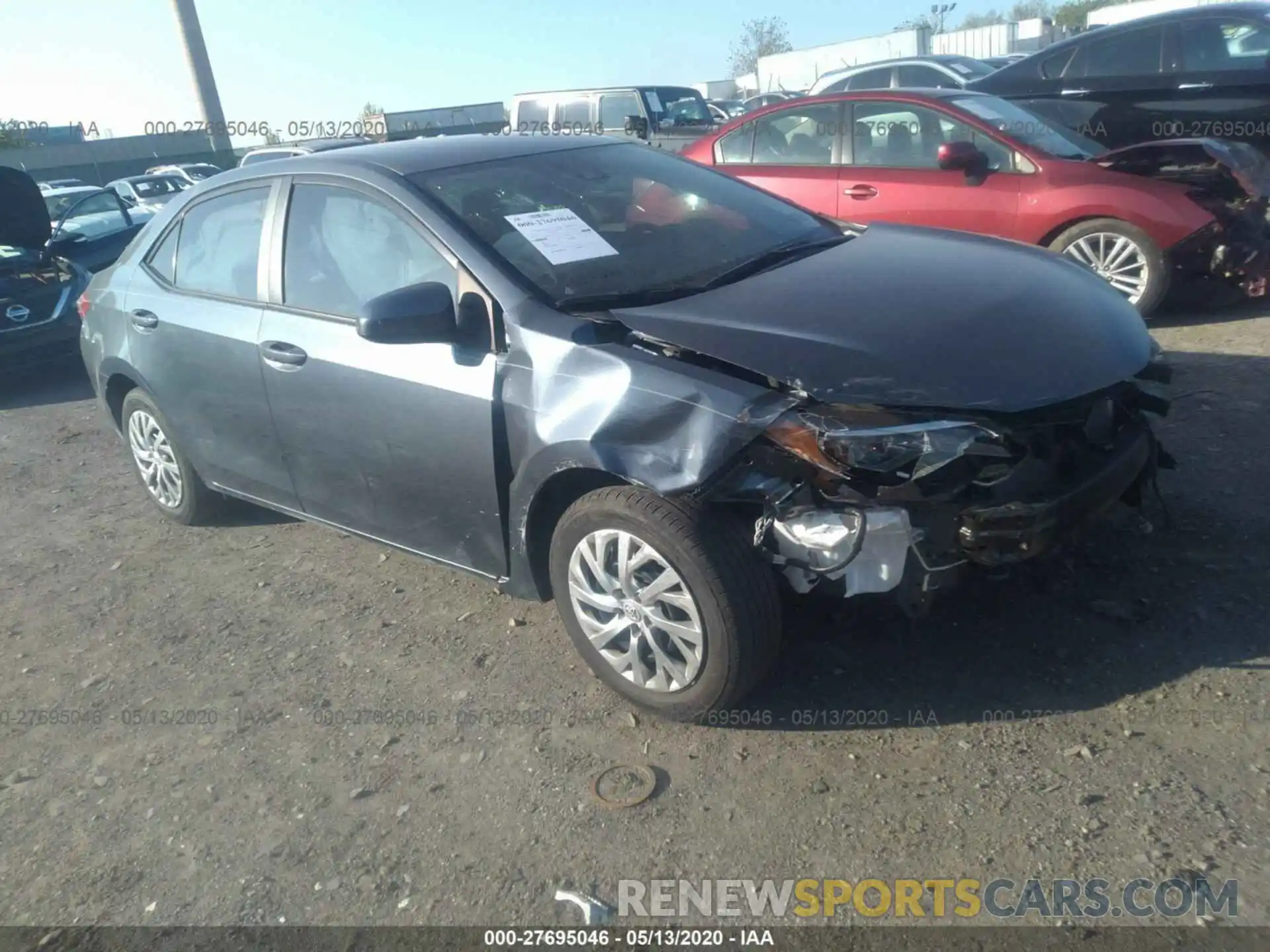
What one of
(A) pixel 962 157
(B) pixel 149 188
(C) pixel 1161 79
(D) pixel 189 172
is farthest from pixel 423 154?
(D) pixel 189 172

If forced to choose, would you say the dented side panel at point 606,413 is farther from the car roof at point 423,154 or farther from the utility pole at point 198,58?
the utility pole at point 198,58

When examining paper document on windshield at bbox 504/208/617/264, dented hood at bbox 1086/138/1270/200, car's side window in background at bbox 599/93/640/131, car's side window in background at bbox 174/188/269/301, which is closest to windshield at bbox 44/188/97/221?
car's side window in background at bbox 599/93/640/131

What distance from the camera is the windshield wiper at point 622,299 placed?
10.9 feet

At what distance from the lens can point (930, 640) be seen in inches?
134

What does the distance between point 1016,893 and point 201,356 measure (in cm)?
365

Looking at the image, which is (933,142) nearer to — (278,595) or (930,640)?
(930,640)

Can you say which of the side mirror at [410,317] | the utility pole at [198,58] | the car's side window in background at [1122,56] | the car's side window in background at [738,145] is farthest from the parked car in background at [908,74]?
the utility pole at [198,58]

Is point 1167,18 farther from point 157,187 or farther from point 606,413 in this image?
point 157,187

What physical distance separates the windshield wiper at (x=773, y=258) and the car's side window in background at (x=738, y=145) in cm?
408

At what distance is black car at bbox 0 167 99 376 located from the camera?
8.20 meters

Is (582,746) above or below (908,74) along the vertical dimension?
below

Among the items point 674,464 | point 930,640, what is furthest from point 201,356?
point 930,640

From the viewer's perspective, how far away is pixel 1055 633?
11.0 ft

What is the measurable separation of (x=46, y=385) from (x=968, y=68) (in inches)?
447
